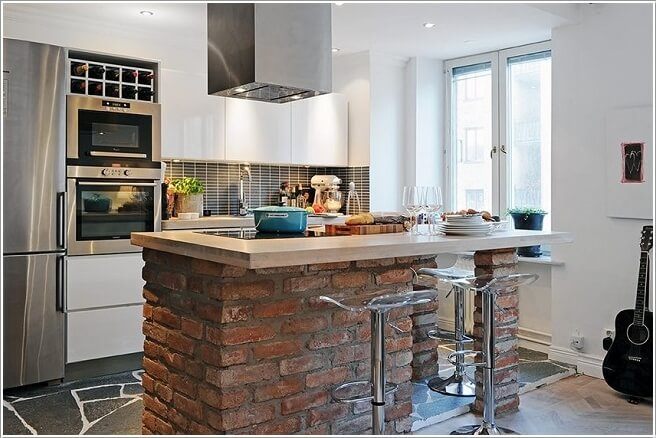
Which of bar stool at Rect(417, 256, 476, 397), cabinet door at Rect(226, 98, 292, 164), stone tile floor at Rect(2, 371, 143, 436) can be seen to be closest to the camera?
stone tile floor at Rect(2, 371, 143, 436)

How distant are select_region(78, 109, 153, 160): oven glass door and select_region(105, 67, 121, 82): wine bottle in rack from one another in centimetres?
27

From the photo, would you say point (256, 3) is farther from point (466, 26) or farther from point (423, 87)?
point (423, 87)

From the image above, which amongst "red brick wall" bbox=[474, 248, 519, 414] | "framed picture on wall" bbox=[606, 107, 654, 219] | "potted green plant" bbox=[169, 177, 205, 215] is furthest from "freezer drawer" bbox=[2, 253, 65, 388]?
"framed picture on wall" bbox=[606, 107, 654, 219]

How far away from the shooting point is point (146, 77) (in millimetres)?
4309

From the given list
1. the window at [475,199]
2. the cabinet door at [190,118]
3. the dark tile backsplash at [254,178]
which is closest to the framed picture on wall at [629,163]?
the window at [475,199]

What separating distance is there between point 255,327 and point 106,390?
5.94 feet

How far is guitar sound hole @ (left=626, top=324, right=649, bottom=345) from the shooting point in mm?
3492

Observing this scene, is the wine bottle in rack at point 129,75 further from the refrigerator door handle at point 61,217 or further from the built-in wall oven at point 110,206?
the refrigerator door handle at point 61,217

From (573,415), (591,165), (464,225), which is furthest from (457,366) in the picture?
(591,165)

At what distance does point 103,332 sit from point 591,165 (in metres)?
3.54

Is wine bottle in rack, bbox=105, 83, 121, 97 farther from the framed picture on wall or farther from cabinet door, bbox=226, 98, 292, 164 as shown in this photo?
the framed picture on wall

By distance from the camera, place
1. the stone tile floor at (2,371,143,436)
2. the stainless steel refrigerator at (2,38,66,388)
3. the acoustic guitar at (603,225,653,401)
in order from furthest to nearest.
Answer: the stainless steel refrigerator at (2,38,66,388) → the acoustic guitar at (603,225,653,401) → the stone tile floor at (2,371,143,436)

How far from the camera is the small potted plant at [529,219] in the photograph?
4688 mm

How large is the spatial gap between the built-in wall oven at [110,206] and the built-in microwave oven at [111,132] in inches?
2.8
